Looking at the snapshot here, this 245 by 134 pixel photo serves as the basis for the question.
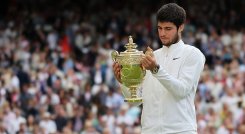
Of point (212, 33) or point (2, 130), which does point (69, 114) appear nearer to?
point (2, 130)

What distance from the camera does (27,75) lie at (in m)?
16.9

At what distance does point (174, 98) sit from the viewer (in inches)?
242

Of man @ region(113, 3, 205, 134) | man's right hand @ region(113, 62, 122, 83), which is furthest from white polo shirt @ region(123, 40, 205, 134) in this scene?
man's right hand @ region(113, 62, 122, 83)

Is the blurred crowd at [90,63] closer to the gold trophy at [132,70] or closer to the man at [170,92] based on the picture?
Result: the gold trophy at [132,70]

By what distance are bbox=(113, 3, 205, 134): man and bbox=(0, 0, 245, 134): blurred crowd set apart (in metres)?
8.23

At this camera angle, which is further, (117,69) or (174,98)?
(117,69)

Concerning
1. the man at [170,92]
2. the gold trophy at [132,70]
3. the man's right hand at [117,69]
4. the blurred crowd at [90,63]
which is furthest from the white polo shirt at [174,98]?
the blurred crowd at [90,63]

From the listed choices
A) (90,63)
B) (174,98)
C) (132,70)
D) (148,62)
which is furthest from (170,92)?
(90,63)

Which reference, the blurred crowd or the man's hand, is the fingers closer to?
the man's hand

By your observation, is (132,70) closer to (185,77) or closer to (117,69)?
(117,69)

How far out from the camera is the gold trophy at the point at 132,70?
639 centimetres

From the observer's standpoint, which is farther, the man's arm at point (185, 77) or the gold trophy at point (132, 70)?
the gold trophy at point (132, 70)

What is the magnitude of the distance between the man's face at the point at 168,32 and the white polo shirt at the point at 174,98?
0.07m

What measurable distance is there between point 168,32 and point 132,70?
1.50 ft
